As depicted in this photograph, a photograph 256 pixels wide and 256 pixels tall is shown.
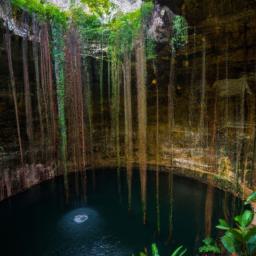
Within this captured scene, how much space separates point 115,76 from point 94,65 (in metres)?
0.79

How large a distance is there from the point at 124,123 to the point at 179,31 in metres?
3.66

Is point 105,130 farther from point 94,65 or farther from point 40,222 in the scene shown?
point 40,222

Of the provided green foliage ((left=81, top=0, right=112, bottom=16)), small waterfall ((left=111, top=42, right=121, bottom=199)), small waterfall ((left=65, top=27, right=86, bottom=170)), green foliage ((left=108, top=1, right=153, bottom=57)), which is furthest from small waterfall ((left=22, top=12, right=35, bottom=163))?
small waterfall ((left=111, top=42, right=121, bottom=199))

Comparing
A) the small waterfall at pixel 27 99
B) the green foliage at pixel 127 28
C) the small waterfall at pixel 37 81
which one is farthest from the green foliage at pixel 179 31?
the small waterfall at pixel 27 99

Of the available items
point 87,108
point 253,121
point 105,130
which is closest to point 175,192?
point 253,121

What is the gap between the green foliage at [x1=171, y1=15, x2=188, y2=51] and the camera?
4703 mm

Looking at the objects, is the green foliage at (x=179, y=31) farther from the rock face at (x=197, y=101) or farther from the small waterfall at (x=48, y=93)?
the small waterfall at (x=48, y=93)

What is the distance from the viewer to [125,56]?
20.2ft

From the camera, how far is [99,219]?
4754mm

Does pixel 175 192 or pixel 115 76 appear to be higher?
pixel 115 76

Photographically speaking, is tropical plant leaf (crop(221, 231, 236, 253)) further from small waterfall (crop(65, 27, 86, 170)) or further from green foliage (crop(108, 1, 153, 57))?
small waterfall (crop(65, 27, 86, 170))

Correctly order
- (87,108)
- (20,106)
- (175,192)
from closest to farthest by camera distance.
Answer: (20,106) → (175,192) → (87,108)

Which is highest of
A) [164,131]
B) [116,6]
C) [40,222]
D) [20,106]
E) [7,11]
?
[116,6]

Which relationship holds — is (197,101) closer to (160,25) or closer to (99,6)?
(160,25)
